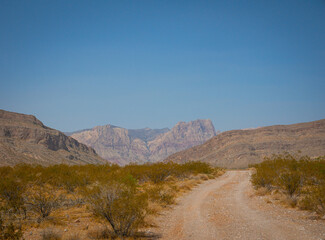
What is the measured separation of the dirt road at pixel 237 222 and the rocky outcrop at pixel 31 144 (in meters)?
63.3

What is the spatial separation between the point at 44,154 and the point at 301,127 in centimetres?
10216

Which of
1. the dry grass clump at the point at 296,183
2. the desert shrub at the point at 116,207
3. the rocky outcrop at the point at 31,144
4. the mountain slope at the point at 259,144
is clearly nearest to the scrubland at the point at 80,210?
the desert shrub at the point at 116,207

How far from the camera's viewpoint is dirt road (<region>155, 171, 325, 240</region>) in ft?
28.7

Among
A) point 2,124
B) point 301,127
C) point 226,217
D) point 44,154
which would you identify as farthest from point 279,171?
point 301,127

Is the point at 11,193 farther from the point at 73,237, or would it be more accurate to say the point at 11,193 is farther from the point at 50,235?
the point at 73,237

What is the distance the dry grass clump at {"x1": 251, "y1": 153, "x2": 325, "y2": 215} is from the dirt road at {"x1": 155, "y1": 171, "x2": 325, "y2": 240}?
0.64 meters

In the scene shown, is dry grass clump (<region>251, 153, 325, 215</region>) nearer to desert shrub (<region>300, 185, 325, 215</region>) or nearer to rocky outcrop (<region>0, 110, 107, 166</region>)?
desert shrub (<region>300, 185, 325, 215</region>)

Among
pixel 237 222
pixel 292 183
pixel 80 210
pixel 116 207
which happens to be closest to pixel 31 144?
pixel 80 210

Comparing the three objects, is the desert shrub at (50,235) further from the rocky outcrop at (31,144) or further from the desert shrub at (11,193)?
the rocky outcrop at (31,144)

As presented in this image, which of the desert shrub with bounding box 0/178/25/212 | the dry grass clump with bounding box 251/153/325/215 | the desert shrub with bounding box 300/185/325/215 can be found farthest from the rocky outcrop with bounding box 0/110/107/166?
the desert shrub with bounding box 300/185/325/215

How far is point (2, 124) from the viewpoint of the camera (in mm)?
92562

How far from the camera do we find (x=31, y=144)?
3489 inches

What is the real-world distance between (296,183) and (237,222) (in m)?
5.98

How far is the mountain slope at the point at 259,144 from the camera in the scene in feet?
298
